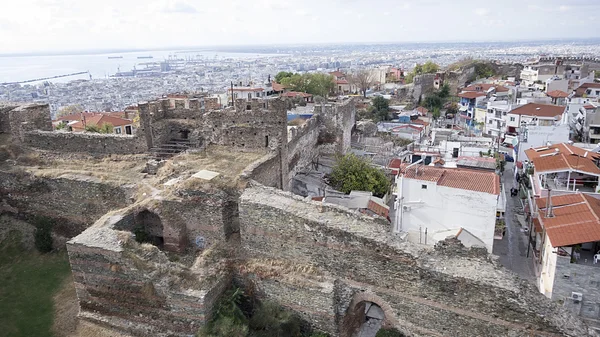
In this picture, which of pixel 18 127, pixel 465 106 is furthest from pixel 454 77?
pixel 18 127

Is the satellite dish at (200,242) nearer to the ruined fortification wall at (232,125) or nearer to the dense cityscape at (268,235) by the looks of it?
the dense cityscape at (268,235)

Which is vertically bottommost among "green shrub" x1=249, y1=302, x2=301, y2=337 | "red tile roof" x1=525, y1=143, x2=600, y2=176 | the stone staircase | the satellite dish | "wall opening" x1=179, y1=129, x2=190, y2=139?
"green shrub" x1=249, y1=302, x2=301, y2=337

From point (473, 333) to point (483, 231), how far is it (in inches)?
337

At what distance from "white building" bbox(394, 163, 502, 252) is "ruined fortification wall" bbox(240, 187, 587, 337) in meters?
7.52

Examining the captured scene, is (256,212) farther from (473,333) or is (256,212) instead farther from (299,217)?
(473,333)

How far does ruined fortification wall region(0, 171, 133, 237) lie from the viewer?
13.3m

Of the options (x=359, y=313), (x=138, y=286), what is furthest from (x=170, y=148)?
(x=359, y=313)

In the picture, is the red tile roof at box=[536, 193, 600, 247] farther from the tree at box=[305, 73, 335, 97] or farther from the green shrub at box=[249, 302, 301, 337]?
the tree at box=[305, 73, 335, 97]

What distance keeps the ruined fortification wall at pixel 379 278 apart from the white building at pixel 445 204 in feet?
24.7

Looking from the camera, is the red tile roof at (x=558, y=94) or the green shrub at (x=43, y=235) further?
the red tile roof at (x=558, y=94)

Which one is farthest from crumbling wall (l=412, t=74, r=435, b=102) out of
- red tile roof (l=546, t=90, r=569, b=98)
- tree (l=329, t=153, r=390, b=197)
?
tree (l=329, t=153, r=390, b=197)

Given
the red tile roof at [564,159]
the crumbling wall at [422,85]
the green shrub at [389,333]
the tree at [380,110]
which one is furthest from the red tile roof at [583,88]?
the green shrub at [389,333]

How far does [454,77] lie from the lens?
55281 millimetres

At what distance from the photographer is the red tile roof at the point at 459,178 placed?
16781mm
